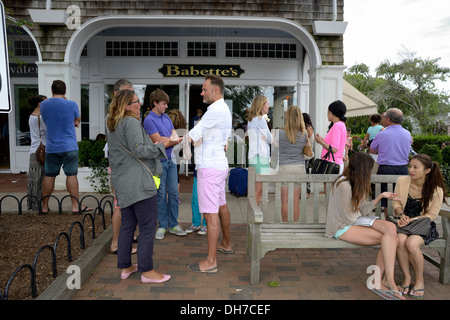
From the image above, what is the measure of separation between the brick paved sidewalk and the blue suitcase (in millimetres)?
2801

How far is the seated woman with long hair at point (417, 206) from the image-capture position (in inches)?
132

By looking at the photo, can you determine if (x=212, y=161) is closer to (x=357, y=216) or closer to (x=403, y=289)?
(x=357, y=216)

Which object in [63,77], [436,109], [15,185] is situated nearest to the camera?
[63,77]

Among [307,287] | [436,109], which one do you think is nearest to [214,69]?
[307,287]

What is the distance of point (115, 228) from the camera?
4.13 meters

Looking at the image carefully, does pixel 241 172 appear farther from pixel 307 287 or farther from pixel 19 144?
pixel 19 144

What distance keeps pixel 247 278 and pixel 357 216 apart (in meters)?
1.22

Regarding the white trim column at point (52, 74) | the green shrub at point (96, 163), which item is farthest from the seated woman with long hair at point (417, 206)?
the white trim column at point (52, 74)

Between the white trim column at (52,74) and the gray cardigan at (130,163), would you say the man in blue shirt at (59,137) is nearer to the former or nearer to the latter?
the gray cardigan at (130,163)

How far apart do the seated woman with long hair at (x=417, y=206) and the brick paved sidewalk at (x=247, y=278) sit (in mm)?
217

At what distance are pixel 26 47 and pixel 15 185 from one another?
4.35 meters

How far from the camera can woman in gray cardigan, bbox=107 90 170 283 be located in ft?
10.6

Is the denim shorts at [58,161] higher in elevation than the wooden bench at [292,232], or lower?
higher

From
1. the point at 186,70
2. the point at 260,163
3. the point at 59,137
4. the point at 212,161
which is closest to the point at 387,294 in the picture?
the point at 212,161
